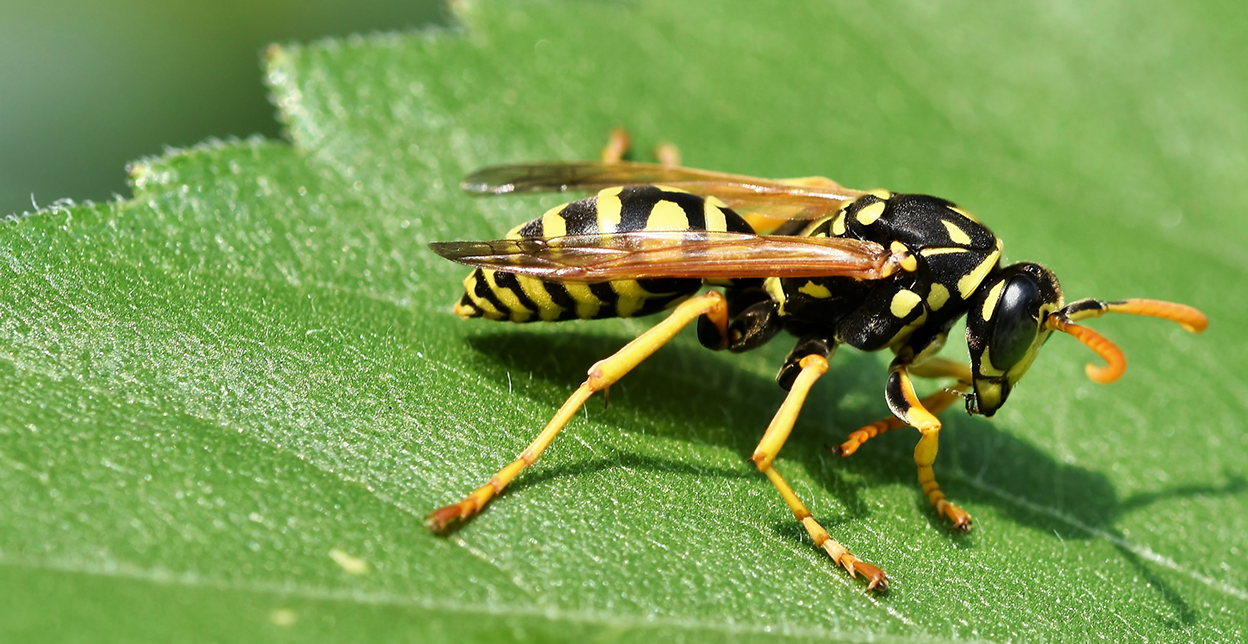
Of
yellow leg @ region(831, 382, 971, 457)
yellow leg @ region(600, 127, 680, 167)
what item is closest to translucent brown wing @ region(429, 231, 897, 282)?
yellow leg @ region(831, 382, 971, 457)

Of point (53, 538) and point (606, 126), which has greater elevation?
point (606, 126)

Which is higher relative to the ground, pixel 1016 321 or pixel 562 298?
pixel 562 298

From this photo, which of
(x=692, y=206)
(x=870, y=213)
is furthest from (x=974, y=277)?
(x=692, y=206)

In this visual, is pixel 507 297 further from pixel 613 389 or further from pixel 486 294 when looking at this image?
pixel 613 389

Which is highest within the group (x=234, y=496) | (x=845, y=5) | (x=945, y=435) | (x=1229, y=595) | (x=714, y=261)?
(x=845, y=5)

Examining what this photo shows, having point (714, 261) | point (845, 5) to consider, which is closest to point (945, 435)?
point (714, 261)

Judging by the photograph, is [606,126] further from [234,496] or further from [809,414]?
[234,496]
